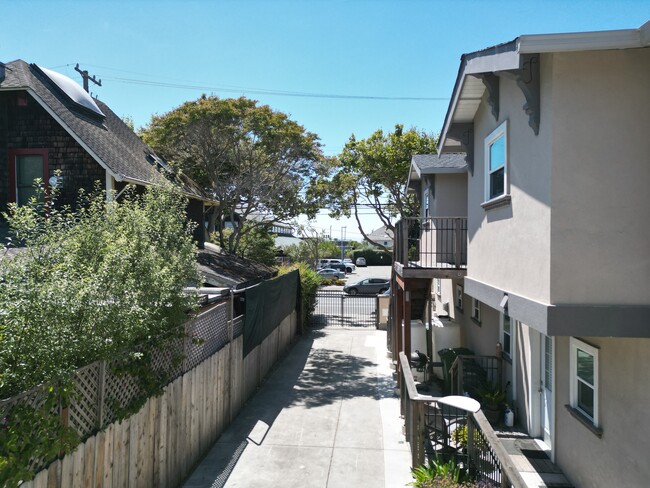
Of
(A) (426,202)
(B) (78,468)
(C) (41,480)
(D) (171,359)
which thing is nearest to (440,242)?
(A) (426,202)

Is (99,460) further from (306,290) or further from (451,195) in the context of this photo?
(306,290)

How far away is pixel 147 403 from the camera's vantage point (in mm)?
5387

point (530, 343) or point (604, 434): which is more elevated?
point (530, 343)

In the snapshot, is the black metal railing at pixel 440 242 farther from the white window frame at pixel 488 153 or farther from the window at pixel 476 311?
the white window frame at pixel 488 153

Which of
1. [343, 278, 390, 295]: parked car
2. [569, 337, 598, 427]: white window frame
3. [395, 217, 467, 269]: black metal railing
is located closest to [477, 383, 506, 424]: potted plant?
[569, 337, 598, 427]: white window frame

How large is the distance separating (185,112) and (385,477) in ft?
49.2

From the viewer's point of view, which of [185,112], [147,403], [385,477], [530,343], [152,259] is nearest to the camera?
[152,259]

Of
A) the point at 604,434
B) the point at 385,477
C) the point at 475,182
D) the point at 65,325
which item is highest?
the point at 475,182

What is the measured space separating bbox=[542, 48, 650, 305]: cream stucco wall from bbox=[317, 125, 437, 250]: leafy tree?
48.0 feet

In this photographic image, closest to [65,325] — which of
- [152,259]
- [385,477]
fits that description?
[152,259]

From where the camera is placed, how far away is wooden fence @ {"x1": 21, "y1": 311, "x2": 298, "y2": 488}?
13.4 feet

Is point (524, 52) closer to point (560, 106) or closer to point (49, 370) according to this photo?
point (560, 106)

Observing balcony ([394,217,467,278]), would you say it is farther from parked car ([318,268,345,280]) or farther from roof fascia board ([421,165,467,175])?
parked car ([318,268,345,280])

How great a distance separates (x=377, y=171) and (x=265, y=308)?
35.5 ft
